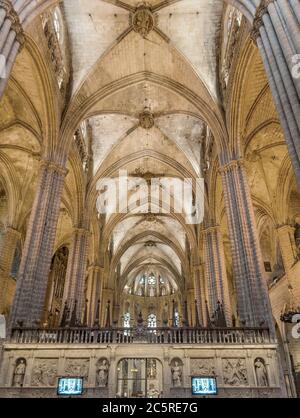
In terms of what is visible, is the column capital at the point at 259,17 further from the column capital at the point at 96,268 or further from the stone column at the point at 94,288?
the column capital at the point at 96,268

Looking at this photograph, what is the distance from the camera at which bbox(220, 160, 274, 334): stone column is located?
1145cm

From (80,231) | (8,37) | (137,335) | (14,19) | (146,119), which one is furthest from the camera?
(146,119)

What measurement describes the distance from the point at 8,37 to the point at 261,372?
11.8m

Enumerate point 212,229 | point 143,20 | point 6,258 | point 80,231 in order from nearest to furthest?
point 143,20, point 6,258, point 80,231, point 212,229

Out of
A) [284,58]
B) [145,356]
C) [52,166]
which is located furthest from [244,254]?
[52,166]

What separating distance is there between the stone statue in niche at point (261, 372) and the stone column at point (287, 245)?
381 inches

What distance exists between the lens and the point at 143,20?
15836 millimetres

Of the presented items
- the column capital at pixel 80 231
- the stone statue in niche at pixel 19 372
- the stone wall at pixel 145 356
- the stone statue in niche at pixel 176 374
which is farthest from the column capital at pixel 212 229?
the stone statue in niche at pixel 19 372

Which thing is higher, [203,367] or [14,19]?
[14,19]

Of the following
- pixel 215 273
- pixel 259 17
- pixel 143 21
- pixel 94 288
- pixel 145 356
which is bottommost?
pixel 145 356

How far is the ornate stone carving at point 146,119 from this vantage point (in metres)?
21.0

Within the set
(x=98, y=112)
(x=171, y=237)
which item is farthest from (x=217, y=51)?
(x=171, y=237)

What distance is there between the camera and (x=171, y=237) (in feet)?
111

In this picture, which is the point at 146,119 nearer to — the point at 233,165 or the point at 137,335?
the point at 233,165
